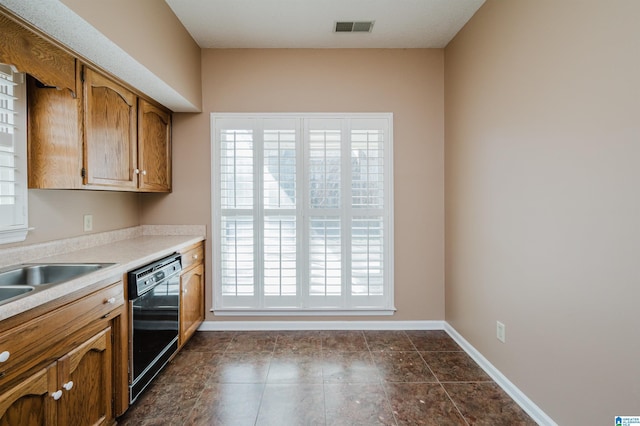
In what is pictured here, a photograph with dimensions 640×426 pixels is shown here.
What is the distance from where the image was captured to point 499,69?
221 centimetres

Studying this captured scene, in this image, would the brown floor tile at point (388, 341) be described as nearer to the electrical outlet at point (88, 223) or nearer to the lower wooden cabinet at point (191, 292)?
the lower wooden cabinet at point (191, 292)

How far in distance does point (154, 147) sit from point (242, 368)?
6.56ft

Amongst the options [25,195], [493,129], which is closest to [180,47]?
[25,195]

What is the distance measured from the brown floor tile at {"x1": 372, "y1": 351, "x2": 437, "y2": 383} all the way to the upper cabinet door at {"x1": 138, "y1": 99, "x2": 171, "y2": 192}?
7.85ft

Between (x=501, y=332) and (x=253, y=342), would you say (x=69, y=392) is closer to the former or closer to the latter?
(x=253, y=342)

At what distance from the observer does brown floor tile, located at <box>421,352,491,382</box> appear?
90.0 inches

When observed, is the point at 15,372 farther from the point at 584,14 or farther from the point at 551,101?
the point at 584,14

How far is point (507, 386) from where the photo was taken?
2.11 meters

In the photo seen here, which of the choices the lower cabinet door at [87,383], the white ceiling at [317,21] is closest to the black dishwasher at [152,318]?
the lower cabinet door at [87,383]

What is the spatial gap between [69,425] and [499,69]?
3.19 metres

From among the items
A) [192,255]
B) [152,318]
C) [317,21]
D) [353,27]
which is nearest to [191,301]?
[192,255]

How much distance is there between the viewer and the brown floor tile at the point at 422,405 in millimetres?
1859

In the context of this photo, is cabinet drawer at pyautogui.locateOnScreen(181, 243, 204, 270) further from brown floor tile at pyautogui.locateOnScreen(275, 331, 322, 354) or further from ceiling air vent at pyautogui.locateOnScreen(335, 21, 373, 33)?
ceiling air vent at pyautogui.locateOnScreen(335, 21, 373, 33)

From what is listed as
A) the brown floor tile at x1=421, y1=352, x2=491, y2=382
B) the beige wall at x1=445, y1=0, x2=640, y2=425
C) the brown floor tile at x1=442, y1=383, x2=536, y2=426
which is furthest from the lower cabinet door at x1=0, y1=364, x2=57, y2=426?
the beige wall at x1=445, y1=0, x2=640, y2=425
